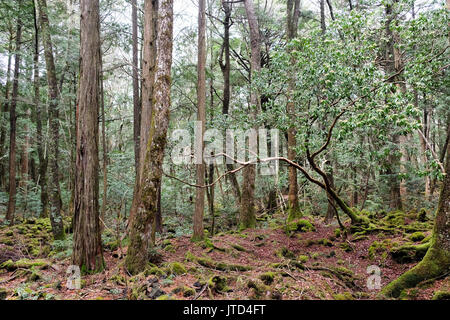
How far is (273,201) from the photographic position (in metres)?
14.5

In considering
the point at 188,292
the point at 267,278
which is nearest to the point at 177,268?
the point at 188,292

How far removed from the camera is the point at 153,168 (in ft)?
17.9

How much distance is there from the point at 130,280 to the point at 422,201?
13.3 metres

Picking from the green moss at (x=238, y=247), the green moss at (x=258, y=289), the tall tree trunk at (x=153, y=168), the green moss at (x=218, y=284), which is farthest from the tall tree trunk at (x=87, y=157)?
the green moss at (x=238, y=247)

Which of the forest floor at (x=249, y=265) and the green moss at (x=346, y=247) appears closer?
the forest floor at (x=249, y=265)

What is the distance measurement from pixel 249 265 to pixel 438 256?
3.87m

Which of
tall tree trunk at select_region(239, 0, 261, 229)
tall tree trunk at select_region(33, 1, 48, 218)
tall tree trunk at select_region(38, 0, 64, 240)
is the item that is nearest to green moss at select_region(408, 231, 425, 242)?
tall tree trunk at select_region(239, 0, 261, 229)

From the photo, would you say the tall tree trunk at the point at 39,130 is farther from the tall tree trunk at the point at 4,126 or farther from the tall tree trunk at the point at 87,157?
the tall tree trunk at the point at 87,157

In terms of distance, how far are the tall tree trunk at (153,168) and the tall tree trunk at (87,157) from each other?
85 centimetres

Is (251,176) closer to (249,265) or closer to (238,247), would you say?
(238,247)

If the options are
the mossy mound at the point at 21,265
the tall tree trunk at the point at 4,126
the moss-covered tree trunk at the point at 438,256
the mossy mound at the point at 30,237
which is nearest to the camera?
the moss-covered tree trunk at the point at 438,256

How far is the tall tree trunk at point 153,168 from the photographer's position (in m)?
5.35
